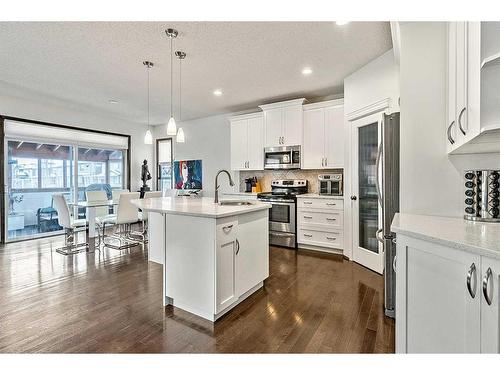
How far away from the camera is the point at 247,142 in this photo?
5172 mm

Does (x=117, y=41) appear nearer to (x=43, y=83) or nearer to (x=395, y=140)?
(x=43, y=83)

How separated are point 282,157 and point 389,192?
2.64 m

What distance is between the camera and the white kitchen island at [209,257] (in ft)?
6.81

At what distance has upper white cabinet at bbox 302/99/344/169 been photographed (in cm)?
413

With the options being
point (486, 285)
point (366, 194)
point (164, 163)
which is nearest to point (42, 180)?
point (164, 163)

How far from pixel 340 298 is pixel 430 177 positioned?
141 cm

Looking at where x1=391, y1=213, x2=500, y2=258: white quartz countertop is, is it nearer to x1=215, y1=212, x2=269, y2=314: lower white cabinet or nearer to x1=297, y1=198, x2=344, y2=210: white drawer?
x1=215, y1=212, x2=269, y2=314: lower white cabinet

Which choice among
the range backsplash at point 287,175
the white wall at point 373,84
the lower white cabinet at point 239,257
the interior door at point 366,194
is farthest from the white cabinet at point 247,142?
the lower white cabinet at point 239,257

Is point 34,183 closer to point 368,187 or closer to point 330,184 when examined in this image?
point 330,184

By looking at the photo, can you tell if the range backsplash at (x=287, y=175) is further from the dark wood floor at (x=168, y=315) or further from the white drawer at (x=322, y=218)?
the dark wood floor at (x=168, y=315)

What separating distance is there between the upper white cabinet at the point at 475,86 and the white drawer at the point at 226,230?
162 cm

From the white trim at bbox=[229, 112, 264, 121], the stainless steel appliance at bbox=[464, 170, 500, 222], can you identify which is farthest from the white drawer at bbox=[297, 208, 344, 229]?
the stainless steel appliance at bbox=[464, 170, 500, 222]

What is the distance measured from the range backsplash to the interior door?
100cm
